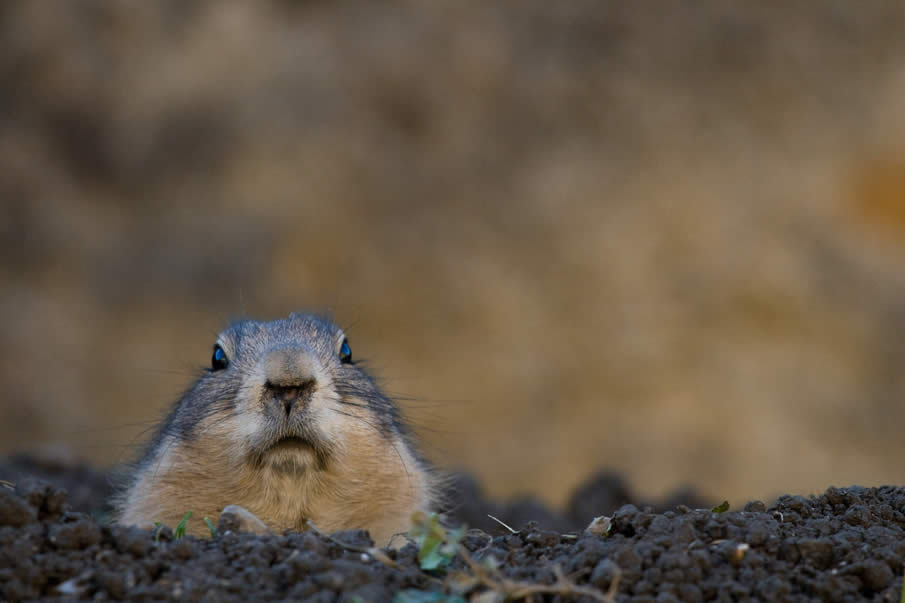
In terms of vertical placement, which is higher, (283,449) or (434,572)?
(283,449)

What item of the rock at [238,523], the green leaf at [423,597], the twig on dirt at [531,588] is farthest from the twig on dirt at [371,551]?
the rock at [238,523]

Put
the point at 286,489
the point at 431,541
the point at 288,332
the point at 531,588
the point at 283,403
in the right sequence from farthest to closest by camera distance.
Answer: the point at 288,332
the point at 286,489
the point at 283,403
the point at 431,541
the point at 531,588

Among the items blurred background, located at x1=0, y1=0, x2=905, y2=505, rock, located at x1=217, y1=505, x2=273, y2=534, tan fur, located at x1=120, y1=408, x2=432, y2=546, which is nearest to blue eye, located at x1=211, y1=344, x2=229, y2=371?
tan fur, located at x1=120, y1=408, x2=432, y2=546

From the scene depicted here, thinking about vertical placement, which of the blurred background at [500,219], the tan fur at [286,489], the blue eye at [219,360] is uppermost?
the blurred background at [500,219]

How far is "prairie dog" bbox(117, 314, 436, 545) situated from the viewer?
4.17m

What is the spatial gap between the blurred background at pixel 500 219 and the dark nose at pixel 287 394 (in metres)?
4.58

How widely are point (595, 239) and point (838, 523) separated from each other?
20.6 ft

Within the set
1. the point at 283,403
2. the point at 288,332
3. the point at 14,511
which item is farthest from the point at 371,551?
the point at 288,332

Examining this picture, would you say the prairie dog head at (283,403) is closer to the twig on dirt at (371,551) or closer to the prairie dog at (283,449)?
the prairie dog at (283,449)

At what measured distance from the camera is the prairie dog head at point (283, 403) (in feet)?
13.6

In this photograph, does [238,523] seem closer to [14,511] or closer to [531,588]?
[14,511]

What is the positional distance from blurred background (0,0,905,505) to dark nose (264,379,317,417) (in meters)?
4.58

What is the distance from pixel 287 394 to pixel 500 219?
224 inches

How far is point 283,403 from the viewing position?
4.11m
